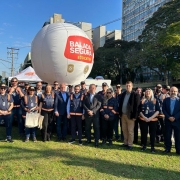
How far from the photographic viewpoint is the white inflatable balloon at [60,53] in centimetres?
719

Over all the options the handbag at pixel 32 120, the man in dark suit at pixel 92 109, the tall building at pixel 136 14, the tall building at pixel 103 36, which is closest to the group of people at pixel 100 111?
the man in dark suit at pixel 92 109

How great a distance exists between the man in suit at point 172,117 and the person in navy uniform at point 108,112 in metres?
1.36

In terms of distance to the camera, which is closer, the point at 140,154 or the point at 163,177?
the point at 163,177

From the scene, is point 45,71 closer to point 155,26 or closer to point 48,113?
point 48,113

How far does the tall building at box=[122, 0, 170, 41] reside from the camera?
57.3 m

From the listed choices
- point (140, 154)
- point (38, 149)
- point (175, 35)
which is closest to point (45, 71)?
point (38, 149)

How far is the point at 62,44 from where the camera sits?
283 inches

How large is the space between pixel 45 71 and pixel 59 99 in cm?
149

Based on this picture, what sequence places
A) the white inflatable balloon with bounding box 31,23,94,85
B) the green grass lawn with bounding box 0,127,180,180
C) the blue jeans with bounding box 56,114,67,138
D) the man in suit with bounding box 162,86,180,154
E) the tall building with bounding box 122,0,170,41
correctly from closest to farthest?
the green grass lawn with bounding box 0,127,180,180
the man in suit with bounding box 162,86,180,154
the blue jeans with bounding box 56,114,67,138
the white inflatable balloon with bounding box 31,23,94,85
the tall building with bounding box 122,0,170,41

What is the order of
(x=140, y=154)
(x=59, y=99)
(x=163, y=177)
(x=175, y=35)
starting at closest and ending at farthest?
(x=163, y=177), (x=140, y=154), (x=59, y=99), (x=175, y=35)

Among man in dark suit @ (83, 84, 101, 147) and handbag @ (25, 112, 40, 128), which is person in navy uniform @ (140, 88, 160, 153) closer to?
man in dark suit @ (83, 84, 101, 147)

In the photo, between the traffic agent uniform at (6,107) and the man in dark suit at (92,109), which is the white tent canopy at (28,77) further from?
the man in dark suit at (92,109)

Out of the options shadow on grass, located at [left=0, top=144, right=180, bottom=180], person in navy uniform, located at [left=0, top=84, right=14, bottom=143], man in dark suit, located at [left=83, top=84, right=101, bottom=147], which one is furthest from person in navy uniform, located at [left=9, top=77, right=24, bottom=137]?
man in dark suit, located at [left=83, top=84, right=101, bottom=147]

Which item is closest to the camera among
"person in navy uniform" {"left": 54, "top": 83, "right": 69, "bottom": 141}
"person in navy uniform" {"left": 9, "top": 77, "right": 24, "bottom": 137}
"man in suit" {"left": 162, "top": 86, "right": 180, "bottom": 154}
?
"man in suit" {"left": 162, "top": 86, "right": 180, "bottom": 154}
